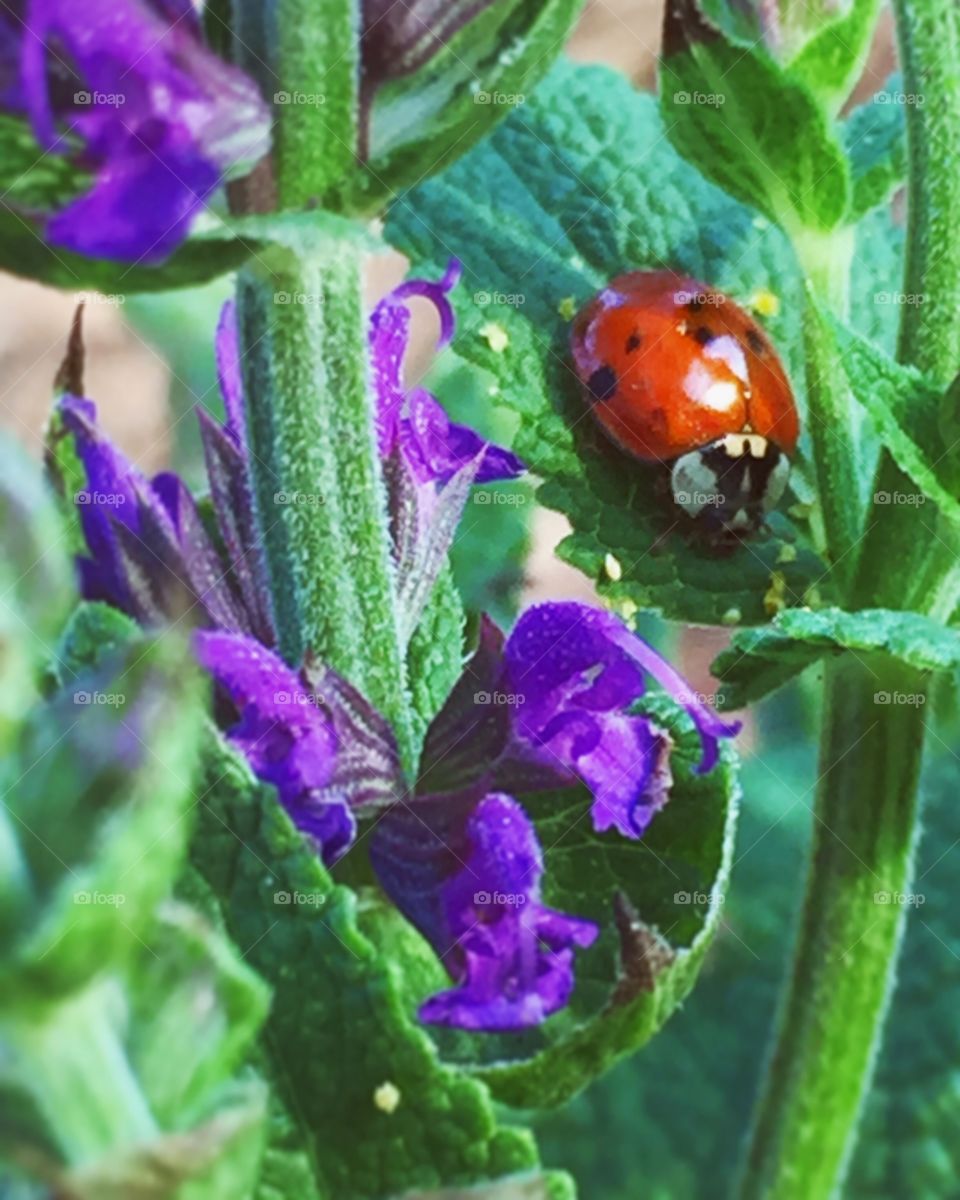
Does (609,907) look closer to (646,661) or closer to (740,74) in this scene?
(646,661)

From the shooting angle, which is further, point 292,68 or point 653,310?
point 653,310

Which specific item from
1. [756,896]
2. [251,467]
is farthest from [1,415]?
[756,896]

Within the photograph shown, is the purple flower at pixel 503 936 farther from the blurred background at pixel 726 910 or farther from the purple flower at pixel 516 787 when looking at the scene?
the blurred background at pixel 726 910

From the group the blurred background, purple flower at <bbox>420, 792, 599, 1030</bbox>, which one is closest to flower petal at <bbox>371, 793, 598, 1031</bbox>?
purple flower at <bbox>420, 792, 599, 1030</bbox>

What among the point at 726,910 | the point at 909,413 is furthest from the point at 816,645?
the point at 726,910

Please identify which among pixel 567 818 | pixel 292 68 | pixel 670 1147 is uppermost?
pixel 292 68

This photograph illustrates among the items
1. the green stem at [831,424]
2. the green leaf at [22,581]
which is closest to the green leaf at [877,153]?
the green stem at [831,424]

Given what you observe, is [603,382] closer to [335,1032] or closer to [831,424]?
[831,424]
